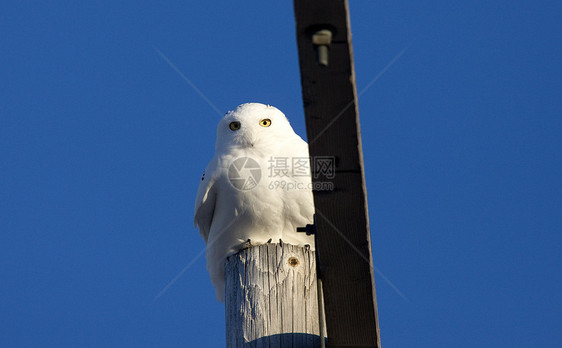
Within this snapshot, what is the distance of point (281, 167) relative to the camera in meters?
4.40

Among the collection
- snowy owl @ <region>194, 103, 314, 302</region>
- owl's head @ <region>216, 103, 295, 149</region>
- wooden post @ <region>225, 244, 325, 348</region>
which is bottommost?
wooden post @ <region>225, 244, 325, 348</region>

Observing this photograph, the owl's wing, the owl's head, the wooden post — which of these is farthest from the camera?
the owl's head

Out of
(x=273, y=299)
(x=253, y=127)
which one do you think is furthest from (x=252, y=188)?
(x=273, y=299)

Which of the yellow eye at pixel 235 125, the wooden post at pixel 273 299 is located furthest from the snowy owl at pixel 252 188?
the wooden post at pixel 273 299

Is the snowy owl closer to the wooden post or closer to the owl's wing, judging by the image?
the owl's wing

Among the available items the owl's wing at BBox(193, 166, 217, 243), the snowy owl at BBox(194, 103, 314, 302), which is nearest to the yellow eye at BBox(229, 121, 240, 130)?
the snowy owl at BBox(194, 103, 314, 302)

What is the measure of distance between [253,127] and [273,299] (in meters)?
1.80

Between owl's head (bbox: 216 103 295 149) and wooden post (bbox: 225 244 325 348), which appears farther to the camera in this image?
owl's head (bbox: 216 103 295 149)

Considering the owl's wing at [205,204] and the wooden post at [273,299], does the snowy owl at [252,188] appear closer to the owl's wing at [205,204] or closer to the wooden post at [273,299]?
the owl's wing at [205,204]

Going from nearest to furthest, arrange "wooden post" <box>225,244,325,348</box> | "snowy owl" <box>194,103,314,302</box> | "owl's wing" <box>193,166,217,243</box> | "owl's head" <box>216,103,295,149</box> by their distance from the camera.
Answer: "wooden post" <box>225,244,325,348</box> → "snowy owl" <box>194,103,314,302</box> → "owl's wing" <box>193,166,217,243</box> → "owl's head" <box>216,103,295,149</box>

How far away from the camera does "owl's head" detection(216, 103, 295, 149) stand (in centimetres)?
460

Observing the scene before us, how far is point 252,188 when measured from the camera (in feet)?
14.0

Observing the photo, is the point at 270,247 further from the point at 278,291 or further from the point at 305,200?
the point at 305,200

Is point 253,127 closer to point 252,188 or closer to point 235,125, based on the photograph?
point 235,125
